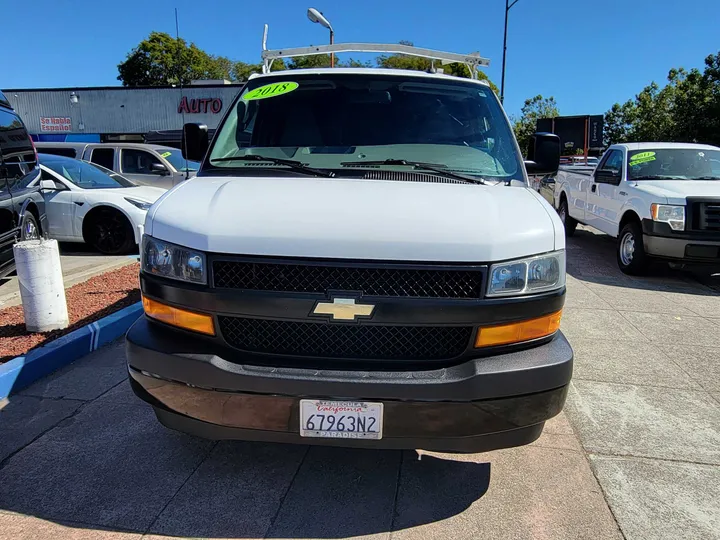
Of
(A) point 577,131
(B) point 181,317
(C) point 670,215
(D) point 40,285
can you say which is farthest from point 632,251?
(A) point 577,131

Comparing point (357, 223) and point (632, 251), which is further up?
point (357, 223)

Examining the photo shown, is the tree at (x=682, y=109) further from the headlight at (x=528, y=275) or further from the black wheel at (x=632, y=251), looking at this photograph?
the headlight at (x=528, y=275)

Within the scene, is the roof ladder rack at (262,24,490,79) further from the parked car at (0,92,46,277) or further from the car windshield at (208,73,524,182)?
the parked car at (0,92,46,277)

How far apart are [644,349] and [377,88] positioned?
341cm

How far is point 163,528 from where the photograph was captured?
2453mm

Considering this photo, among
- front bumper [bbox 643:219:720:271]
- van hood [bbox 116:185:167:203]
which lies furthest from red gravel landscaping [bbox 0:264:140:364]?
front bumper [bbox 643:219:720:271]

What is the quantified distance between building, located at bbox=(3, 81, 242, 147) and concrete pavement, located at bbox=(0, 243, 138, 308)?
59.6 feet

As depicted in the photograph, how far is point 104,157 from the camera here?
444 inches

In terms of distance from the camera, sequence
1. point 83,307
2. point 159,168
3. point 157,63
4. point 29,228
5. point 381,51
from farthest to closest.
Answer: point 157,63 → point 159,168 → point 29,228 → point 83,307 → point 381,51

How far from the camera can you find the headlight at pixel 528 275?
2.30 metres

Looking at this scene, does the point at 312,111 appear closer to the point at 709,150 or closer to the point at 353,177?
the point at 353,177

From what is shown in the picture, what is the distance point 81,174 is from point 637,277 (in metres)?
8.78

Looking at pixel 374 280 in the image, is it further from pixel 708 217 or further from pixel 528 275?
pixel 708 217

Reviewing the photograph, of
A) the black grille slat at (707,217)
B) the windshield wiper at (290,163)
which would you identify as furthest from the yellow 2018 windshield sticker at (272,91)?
the black grille slat at (707,217)
